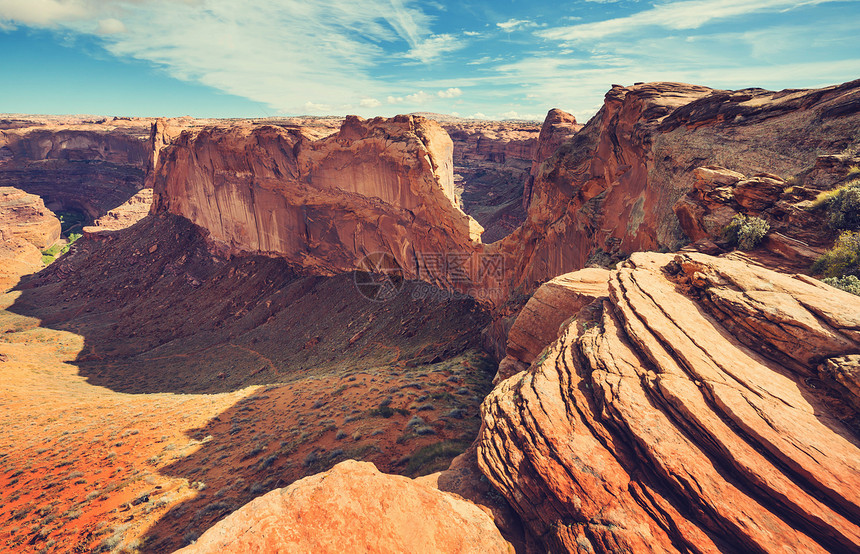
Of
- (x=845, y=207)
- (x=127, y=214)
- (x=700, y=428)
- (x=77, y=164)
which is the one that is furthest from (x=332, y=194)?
(x=77, y=164)

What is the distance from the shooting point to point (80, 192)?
7856 centimetres

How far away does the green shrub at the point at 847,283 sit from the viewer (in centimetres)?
723

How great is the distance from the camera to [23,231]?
61219 mm

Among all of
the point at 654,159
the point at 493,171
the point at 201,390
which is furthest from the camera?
the point at 493,171

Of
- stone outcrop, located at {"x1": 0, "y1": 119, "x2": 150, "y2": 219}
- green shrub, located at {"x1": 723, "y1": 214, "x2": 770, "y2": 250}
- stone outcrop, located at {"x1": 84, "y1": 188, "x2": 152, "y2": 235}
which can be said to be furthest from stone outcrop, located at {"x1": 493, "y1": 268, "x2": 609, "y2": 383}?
stone outcrop, located at {"x1": 0, "y1": 119, "x2": 150, "y2": 219}

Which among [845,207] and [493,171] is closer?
[845,207]

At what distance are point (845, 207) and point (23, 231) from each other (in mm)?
98544

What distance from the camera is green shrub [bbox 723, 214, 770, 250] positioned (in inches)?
391

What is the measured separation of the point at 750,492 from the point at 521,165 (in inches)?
3742

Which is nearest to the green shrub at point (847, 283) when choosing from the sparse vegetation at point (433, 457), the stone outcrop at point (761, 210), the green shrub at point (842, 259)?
the green shrub at point (842, 259)

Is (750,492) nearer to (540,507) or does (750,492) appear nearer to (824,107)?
(540,507)

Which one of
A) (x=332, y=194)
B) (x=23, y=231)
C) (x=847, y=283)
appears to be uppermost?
(x=332, y=194)

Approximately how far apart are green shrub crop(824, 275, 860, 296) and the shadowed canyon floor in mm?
9749

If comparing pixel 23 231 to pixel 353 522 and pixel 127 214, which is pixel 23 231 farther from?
pixel 353 522
